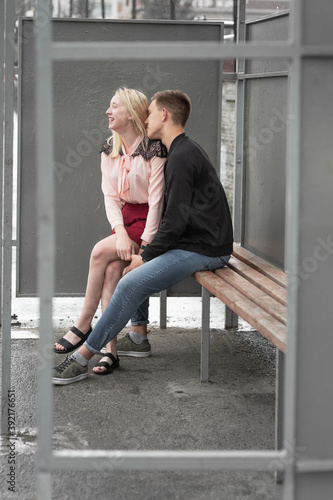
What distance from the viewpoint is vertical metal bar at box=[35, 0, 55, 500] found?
2.00m

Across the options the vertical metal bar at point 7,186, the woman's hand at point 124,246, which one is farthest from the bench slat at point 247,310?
the vertical metal bar at point 7,186

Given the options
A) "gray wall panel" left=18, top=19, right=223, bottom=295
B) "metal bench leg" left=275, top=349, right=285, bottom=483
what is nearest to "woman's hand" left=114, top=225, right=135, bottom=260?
"gray wall panel" left=18, top=19, right=223, bottom=295

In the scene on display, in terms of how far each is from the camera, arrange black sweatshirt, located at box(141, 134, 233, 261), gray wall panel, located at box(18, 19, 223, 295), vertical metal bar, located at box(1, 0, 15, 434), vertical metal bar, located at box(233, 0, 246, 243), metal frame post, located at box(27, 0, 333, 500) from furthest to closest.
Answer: vertical metal bar, located at box(233, 0, 246, 243)
gray wall panel, located at box(18, 19, 223, 295)
black sweatshirt, located at box(141, 134, 233, 261)
vertical metal bar, located at box(1, 0, 15, 434)
metal frame post, located at box(27, 0, 333, 500)

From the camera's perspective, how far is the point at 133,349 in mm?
4766

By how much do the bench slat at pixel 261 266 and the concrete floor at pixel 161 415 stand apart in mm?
591

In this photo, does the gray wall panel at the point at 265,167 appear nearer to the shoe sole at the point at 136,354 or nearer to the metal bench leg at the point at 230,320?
the metal bench leg at the point at 230,320

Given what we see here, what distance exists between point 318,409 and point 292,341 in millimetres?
205

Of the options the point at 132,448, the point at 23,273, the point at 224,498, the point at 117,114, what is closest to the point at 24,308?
the point at 23,273

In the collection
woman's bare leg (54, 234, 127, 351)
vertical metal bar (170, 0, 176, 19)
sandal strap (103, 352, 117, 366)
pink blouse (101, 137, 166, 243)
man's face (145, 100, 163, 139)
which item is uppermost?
vertical metal bar (170, 0, 176, 19)

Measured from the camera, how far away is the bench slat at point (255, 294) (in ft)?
11.1

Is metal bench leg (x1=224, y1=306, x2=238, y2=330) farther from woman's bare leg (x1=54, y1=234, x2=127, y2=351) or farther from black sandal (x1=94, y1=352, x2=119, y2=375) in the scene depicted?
woman's bare leg (x1=54, y1=234, x2=127, y2=351)

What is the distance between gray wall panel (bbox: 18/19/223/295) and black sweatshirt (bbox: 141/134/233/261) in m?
0.99

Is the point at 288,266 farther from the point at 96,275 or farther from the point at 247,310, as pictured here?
the point at 96,275

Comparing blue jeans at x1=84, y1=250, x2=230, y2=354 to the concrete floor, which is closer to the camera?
the concrete floor
